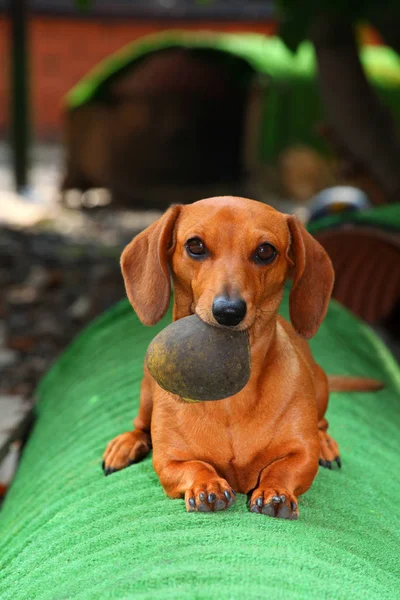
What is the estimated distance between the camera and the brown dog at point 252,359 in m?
1.77

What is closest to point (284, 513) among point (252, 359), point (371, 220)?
point (252, 359)

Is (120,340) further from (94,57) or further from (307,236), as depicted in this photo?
(94,57)

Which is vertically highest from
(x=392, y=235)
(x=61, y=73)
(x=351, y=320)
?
(x=392, y=235)

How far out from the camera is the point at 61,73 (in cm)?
1441

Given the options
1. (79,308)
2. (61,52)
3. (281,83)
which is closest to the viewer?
(79,308)

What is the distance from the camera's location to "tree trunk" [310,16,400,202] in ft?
16.6

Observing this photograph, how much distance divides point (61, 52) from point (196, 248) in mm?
13348

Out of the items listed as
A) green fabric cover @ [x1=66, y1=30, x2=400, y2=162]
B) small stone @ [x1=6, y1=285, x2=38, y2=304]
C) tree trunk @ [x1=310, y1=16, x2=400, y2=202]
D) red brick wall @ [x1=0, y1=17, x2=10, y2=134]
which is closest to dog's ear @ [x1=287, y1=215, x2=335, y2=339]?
tree trunk @ [x1=310, y1=16, x2=400, y2=202]

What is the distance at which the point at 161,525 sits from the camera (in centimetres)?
177

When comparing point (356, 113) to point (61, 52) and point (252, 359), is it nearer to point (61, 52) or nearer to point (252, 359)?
point (252, 359)

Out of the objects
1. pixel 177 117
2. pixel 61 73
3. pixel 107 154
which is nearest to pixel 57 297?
pixel 107 154

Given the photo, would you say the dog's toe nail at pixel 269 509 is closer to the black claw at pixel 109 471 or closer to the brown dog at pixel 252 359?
A: the brown dog at pixel 252 359

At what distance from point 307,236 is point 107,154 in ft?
24.2

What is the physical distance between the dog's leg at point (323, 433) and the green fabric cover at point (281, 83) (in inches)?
277
